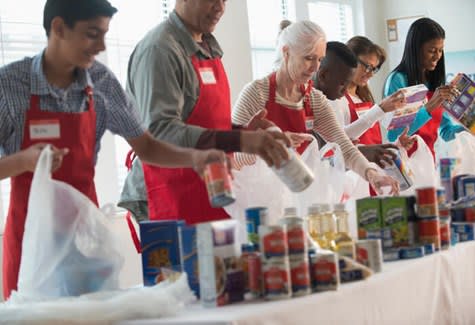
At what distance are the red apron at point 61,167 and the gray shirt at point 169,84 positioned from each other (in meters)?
0.24

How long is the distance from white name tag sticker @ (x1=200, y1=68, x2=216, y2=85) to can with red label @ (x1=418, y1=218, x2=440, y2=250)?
2.62 ft

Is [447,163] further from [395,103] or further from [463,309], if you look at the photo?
[395,103]

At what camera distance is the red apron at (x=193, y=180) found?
2699mm

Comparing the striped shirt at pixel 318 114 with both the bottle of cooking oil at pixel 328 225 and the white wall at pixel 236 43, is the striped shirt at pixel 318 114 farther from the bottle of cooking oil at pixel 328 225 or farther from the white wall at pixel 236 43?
the white wall at pixel 236 43

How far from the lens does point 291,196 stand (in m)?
3.10

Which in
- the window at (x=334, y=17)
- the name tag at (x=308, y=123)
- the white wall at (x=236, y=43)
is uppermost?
the window at (x=334, y=17)

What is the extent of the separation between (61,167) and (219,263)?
1.92 feet

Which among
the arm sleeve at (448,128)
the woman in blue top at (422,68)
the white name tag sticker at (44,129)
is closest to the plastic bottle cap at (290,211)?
the white name tag sticker at (44,129)

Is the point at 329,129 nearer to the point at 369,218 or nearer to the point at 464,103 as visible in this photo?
the point at 464,103

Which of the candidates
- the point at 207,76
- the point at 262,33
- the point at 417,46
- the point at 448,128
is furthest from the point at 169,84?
the point at 262,33

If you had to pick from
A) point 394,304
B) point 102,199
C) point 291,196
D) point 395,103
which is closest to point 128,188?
point 291,196

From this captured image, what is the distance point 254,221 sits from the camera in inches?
85.8

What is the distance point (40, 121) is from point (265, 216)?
0.63 meters

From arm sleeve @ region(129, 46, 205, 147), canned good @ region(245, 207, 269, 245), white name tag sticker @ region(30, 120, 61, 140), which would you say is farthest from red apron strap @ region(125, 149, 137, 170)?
canned good @ region(245, 207, 269, 245)
